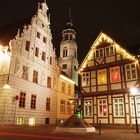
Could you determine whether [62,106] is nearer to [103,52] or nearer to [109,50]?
[103,52]

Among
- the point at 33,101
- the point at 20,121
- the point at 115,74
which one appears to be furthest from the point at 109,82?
the point at 20,121

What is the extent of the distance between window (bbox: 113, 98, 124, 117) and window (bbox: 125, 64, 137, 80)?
289 cm

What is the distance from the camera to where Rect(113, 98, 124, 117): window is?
22.4 metres

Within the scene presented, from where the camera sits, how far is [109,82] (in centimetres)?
2417

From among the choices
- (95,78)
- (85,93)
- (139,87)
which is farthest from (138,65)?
(85,93)

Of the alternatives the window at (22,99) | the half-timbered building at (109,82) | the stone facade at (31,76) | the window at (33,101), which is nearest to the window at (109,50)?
the half-timbered building at (109,82)

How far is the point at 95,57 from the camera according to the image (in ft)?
86.5

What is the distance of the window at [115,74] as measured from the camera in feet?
78.0

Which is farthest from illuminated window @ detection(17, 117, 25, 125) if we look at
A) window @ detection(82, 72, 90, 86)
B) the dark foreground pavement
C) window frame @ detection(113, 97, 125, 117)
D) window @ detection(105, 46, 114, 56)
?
window @ detection(105, 46, 114, 56)

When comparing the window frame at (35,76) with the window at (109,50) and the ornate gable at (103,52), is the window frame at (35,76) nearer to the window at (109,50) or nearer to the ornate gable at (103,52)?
the ornate gable at (103,52)

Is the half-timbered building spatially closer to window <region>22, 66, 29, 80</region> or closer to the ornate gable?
the ornate gable

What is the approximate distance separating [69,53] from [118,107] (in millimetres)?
36289

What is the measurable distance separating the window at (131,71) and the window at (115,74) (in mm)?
1130

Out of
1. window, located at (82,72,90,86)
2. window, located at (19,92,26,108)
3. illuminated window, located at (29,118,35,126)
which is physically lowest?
illuminated window, located at (29,118,35,126)
